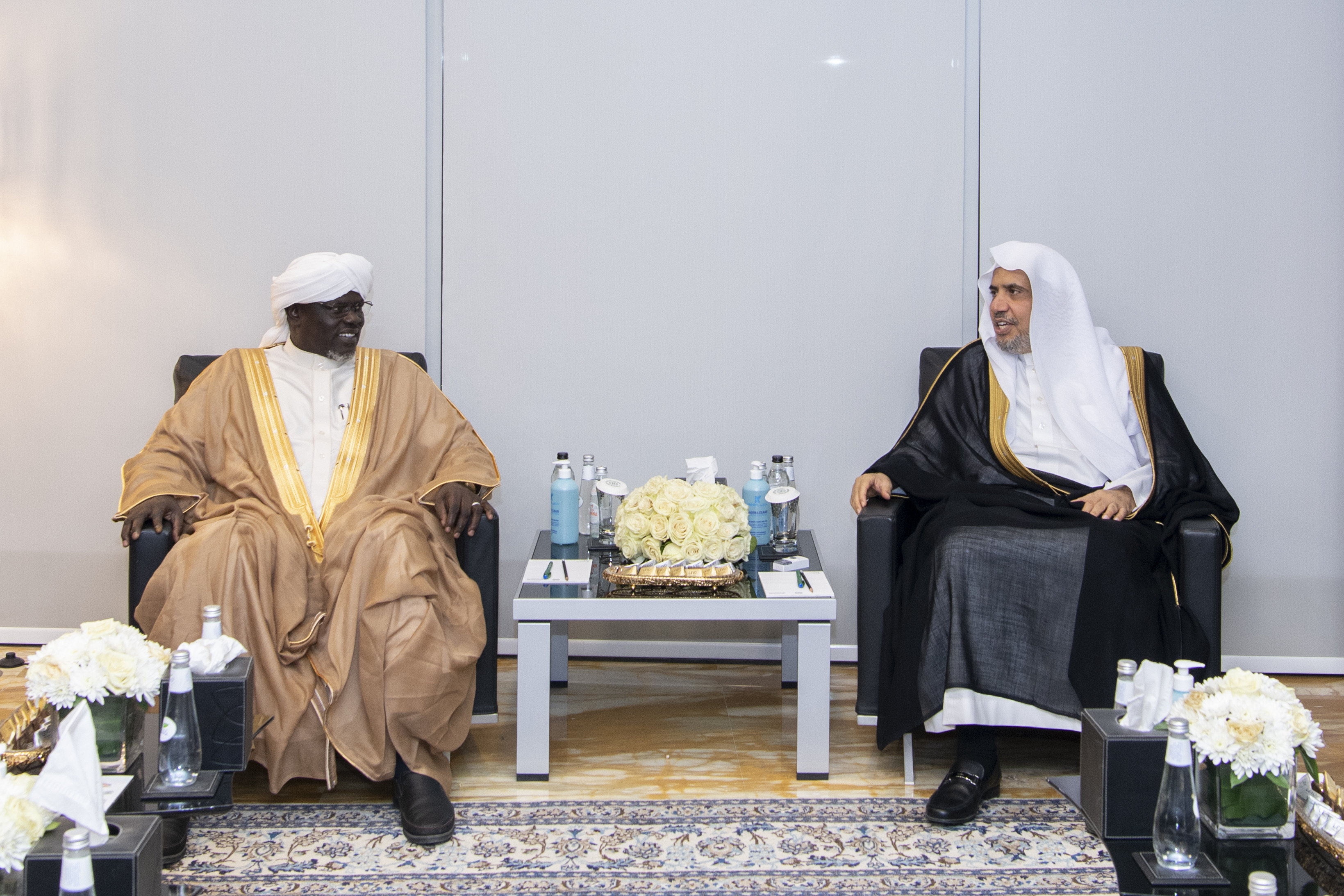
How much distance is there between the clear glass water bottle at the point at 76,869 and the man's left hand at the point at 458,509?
4.83 feet

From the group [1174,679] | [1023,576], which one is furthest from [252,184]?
[1174,679]

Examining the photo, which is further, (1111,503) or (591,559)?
(591,559)

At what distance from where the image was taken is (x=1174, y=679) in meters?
1.76

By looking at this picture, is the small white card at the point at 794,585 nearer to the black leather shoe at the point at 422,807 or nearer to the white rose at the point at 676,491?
the white rose at the point at 676,491

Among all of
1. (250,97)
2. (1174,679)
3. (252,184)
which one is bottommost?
(1174,679)

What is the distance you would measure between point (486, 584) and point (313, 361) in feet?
2.66

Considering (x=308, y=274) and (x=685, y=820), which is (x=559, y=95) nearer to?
(x=308, y=274)

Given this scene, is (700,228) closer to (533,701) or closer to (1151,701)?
(533,701)

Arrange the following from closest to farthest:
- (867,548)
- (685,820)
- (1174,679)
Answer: (1174,679), (685,820), (867,548)

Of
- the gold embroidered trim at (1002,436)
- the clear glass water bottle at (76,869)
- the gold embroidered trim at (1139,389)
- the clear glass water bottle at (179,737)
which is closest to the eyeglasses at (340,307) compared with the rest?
the clear glass water bottle at (179,737)

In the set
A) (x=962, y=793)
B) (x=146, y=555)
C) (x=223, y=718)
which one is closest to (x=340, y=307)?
(x=146, y=555)

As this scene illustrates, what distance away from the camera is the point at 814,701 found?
2.71 metres

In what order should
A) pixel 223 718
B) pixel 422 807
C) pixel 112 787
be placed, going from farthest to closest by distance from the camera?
pixel 422 807 < pixel 223 718 < pixel 112 787

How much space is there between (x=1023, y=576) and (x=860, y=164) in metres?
1.57
